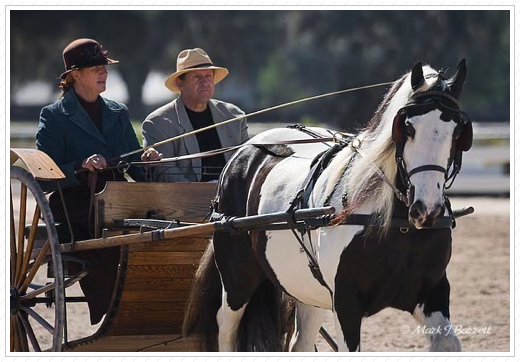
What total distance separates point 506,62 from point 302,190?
1471 inches

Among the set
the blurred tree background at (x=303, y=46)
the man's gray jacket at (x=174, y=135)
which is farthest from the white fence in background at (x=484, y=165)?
the man's gray jacket at (x=174, y=135)

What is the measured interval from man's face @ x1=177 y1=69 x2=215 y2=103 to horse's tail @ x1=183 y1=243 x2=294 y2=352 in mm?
1022

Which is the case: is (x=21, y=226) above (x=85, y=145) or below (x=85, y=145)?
below

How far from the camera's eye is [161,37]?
137 ft

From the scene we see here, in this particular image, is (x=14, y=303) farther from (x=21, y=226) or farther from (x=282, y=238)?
(x=282, y=238)

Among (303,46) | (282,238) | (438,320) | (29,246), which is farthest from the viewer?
(303,46)

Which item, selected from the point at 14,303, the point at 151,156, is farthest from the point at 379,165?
the point at 14,303

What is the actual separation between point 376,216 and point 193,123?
2.04 metres

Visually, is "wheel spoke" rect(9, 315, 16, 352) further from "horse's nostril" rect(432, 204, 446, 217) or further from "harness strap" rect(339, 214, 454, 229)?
"horse's nostril" rect(432, 204, 446, 217)

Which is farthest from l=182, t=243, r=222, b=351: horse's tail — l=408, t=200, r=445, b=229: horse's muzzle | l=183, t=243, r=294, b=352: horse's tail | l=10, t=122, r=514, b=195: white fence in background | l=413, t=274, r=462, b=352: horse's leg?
l=10, t=122, r=514, b=195: white fence in background

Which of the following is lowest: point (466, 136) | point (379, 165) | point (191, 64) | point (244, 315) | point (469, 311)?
point (469, 311)

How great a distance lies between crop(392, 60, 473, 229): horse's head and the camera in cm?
399

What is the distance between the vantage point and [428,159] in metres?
4.02

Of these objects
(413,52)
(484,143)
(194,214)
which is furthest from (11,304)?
(413,52)
